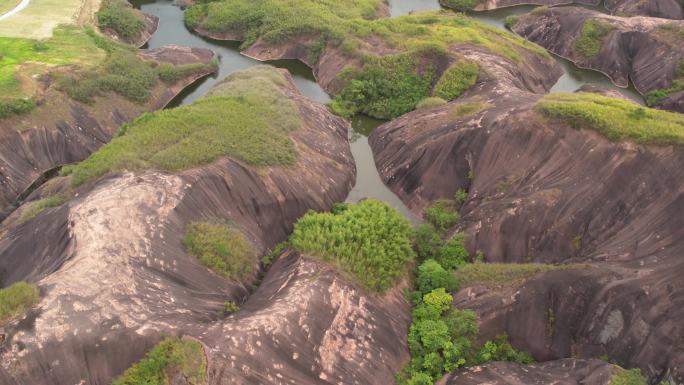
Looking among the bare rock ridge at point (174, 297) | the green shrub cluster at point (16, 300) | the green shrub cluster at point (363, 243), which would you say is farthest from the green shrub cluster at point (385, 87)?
the green shrub cluster at point (16, 300)

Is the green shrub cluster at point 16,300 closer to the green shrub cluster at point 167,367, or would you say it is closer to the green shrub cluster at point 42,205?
the green shrub cluster at point 167,367

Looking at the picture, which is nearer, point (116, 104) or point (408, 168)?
point (408, 168)

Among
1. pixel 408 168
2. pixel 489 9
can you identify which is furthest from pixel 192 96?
pixel 489 9

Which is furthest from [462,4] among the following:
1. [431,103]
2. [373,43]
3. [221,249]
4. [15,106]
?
[221,249]

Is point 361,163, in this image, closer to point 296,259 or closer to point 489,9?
point 296,259

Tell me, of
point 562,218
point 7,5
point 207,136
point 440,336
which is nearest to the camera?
point 440,336

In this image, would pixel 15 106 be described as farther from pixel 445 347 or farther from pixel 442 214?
pixel 445 347
